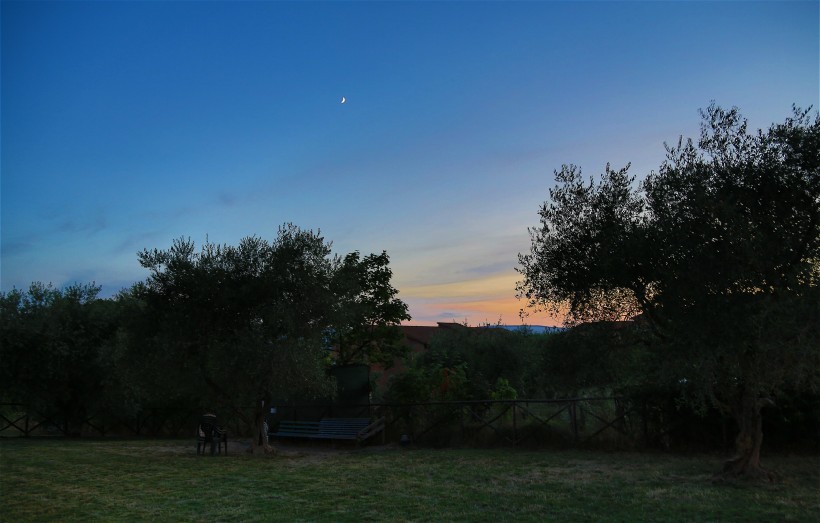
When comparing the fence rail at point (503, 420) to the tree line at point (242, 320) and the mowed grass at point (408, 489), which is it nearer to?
the mowed grass at point (408, 489)

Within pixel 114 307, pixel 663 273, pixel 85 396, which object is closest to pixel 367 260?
pixel 114 307

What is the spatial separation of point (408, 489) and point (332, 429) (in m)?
11.0

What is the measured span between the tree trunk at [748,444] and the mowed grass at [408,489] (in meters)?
0.44

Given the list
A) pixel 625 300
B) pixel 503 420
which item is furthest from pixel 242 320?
pixel 625 300

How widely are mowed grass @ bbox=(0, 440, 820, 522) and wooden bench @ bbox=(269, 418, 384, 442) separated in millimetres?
3759

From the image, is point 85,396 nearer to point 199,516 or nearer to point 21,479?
point 21,479

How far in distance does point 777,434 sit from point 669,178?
7471 millimetres

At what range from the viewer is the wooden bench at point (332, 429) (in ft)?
66.2

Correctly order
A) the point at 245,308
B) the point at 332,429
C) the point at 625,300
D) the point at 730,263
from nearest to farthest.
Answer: the point at 730,263 → the point at 625,300 → the point at 245,308 → the point at 332,429

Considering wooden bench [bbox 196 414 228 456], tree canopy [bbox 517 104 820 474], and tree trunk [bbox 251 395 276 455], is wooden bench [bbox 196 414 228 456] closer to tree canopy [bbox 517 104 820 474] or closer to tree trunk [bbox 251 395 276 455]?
tree trunk [bbox 251 395 276 455]

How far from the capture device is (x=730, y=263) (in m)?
9.42

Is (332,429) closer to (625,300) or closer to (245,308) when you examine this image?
(245,308)

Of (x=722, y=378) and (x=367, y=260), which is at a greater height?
(x=367, y=260)

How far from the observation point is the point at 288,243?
17.5m
